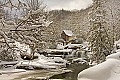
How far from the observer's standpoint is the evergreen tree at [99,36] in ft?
93.6

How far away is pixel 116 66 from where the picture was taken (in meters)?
6.66

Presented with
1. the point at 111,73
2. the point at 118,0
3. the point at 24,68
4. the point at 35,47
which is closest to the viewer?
the point at 35,47

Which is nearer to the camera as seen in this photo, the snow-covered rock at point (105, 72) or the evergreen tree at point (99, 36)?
the snow-covered rock at point (105, 72)

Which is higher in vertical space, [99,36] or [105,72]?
[99,36]

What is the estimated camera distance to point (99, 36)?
2889 centimetres

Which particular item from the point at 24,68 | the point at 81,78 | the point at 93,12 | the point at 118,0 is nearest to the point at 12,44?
the point at 81,78

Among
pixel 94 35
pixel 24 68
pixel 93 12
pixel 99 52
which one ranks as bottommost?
pixel 24 68

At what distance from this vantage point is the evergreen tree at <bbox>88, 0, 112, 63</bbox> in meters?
28.5

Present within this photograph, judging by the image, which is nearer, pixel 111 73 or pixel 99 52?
pixel 111 73

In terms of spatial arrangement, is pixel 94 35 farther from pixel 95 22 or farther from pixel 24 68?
pixel 24 68

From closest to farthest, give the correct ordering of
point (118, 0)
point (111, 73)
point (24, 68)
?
Answer: point (111, 73) → point (24, 68) → point (118, 0)

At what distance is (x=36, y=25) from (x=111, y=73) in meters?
4.06

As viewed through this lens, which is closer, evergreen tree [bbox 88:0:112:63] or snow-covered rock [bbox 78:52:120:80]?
snow-covered rock [bbox 78:52:120:80]

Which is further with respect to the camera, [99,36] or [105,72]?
[99,36]
